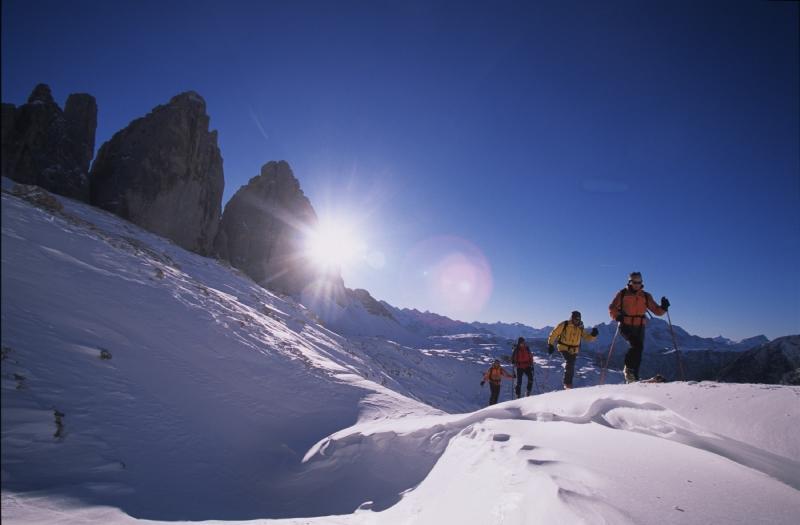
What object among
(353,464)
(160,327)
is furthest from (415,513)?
(160,327)

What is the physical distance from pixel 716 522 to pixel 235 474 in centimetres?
589

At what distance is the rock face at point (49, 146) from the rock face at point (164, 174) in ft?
7.33

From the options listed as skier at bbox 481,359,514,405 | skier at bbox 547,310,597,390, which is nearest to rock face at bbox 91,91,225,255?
skier at bbox 481,359,514,405

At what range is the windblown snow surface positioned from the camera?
3.26 m

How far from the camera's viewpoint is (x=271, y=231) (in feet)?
197

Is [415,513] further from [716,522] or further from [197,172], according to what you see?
[197,172]

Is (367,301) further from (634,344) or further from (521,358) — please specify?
(634,344)

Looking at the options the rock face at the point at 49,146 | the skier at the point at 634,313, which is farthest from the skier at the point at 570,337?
the rock face at the point at 49,146

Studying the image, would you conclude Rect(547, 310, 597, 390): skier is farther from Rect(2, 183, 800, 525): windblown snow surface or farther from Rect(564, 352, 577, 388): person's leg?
Rect(2, 183, 800, 525): windblown snow surface

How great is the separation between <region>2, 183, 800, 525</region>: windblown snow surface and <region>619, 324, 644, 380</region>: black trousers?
2.91 meters

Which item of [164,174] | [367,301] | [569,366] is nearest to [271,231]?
[164,174]

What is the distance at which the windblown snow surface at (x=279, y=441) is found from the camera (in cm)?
326

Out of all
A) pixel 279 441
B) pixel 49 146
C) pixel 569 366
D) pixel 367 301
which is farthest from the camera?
pixel 367 301

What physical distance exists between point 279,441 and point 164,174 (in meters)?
40.1
